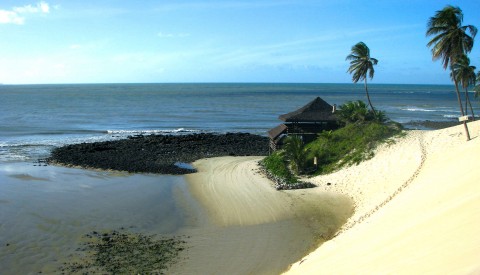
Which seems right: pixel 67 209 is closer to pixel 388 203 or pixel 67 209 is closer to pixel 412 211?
pixel 388 203

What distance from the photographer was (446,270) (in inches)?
285

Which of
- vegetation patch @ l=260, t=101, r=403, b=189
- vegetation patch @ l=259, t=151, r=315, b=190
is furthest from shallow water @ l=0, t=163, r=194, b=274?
vegetation patch @ l=260, t=101, r=403, b=189

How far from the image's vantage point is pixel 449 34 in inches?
933

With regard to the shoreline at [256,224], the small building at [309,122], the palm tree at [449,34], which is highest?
the palm tree at [449,34]

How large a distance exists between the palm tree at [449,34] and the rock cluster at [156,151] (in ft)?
60.2

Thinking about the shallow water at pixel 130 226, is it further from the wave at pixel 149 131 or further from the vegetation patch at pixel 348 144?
the wave at pixel 149 131

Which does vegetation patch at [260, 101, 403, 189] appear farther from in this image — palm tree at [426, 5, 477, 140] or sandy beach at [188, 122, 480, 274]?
palm tree at [426, 5, 477, 140]

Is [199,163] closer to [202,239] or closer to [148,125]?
[202,239]

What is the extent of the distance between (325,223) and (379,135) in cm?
1084

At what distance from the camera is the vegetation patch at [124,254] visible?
46.2 feet

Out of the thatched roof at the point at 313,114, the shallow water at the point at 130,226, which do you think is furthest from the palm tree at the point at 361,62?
the shallow water at the point at 130,226

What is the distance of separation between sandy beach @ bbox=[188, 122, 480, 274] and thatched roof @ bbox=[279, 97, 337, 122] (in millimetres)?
5061

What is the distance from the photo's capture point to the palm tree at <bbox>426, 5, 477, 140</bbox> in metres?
23.7

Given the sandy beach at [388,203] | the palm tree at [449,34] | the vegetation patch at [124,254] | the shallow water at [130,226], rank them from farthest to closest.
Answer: the palm tree at [449,34] < the shallow water at [130,226] < the vegetation patch at [124,254] < the sandy beach at [388,203]
